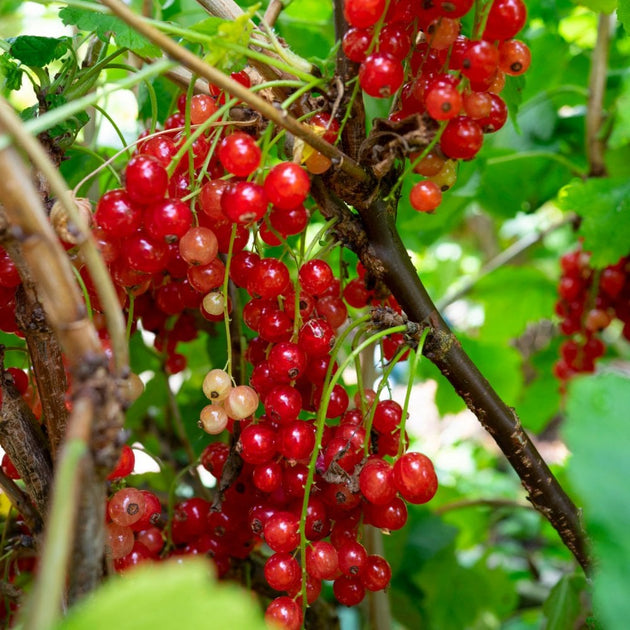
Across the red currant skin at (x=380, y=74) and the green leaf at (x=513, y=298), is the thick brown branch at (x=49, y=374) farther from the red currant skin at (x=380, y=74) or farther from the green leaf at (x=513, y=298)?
the green leaf at (x=513, y=298)

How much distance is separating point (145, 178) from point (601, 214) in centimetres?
69

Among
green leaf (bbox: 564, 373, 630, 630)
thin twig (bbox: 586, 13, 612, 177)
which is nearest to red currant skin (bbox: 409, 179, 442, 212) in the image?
green leaf (bbox: 564, 373, 630, 630)

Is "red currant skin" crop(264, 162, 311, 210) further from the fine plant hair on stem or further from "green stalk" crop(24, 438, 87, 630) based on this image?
"green stalk" crop(24, 438, 87, 630)

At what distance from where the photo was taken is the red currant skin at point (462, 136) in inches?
18.6

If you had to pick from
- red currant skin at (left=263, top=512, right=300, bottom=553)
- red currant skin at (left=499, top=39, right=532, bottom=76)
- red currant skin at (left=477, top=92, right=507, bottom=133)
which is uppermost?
red currant skin at (left=499, top=39, right=532, bottom=76)

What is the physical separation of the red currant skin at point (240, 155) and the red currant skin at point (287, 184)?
14 mm

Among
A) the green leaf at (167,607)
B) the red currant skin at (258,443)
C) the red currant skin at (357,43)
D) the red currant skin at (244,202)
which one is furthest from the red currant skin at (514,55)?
the green leaf at (167,607)

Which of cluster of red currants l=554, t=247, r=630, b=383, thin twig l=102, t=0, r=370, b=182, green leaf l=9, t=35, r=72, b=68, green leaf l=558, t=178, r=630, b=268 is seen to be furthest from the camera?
cluster of red currants l=554, t=247, r=630, b=383

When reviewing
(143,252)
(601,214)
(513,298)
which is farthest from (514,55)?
(513,298)

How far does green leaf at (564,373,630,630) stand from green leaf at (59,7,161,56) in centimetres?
44

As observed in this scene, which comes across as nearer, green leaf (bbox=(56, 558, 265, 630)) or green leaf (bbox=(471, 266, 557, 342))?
green leaf (bbox=(56, 558, 265, 630))

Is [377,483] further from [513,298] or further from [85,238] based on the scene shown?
[513,298]

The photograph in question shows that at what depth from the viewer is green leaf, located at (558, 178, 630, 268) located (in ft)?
3.06

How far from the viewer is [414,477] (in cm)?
47
